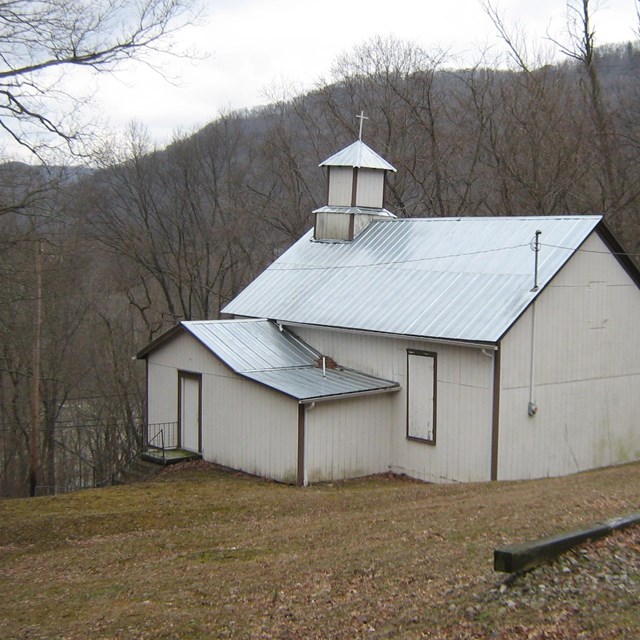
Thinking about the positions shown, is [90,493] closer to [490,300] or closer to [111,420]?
[490,300]

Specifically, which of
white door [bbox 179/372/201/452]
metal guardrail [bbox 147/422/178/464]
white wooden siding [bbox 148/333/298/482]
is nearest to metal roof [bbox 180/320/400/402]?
white wooden siding [bbox 148/333/298/482]

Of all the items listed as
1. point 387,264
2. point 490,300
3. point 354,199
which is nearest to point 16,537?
point 490,300

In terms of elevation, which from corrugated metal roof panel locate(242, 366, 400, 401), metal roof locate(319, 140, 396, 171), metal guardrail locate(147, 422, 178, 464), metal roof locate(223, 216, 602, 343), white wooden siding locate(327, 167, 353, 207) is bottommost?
metal guardrail locate(147, 422, 178, 464)

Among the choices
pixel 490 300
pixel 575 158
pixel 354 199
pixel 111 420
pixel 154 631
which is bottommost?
pixel 111 420

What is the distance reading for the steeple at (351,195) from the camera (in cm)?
2438

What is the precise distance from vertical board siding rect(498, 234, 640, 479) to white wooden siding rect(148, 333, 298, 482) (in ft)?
15.6

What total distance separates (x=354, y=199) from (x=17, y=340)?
14.8 m

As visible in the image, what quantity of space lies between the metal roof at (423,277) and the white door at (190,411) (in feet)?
9.47

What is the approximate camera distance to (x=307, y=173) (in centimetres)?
4206

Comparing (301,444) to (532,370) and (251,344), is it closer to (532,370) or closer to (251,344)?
(251,344)

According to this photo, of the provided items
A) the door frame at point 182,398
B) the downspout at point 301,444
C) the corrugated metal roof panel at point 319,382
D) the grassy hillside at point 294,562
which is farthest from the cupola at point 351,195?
the grassy hillside at point 294,562

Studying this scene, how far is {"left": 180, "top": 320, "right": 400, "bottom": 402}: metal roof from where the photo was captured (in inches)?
726

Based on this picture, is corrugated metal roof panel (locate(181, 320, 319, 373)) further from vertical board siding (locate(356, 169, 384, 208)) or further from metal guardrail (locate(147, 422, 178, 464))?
vertical board siding (locate(356, 169, 384, 208))

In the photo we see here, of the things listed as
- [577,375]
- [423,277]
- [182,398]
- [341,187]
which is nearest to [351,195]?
[341,187]
